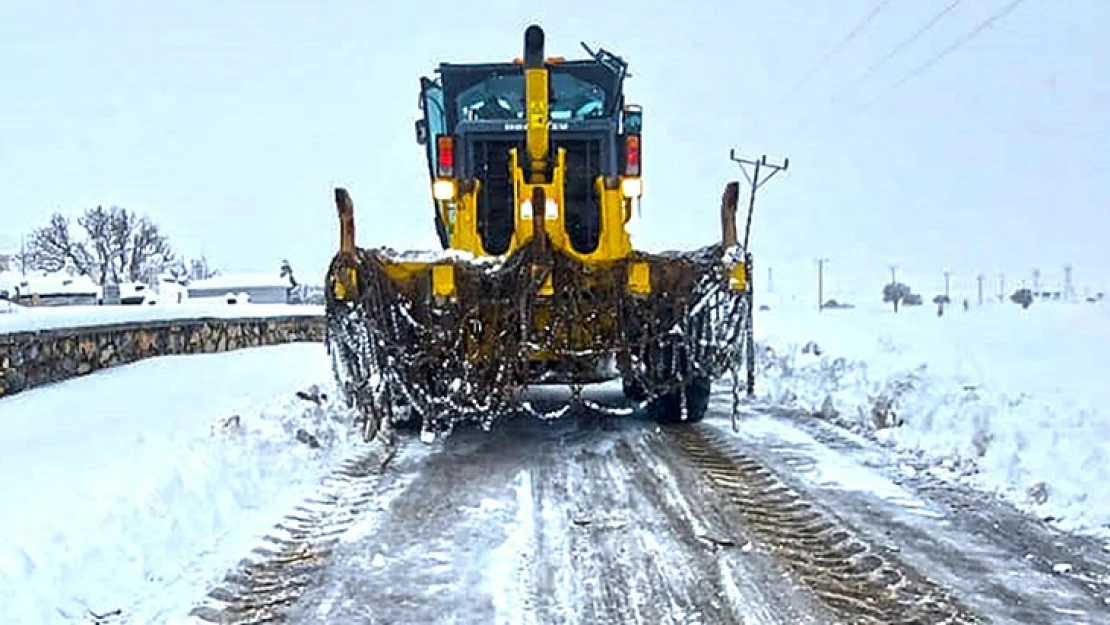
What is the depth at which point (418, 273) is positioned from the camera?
7.13m

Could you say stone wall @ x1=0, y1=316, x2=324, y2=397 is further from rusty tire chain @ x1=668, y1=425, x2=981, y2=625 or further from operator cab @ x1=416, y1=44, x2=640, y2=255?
rusty tire chain @ x1=668, y1=425, x2=981, y2=625

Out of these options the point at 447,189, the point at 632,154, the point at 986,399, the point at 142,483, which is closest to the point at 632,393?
the point at 632,154

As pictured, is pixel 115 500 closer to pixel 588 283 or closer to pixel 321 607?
pixel 321 607

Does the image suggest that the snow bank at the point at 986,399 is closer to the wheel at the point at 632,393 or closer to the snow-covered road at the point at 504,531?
the snow-covered road at the point at 504,531

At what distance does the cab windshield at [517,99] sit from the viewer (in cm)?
904

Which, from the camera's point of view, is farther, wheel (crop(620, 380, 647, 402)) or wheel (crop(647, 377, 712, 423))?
wheel (crop(620, 380, 647, 402))

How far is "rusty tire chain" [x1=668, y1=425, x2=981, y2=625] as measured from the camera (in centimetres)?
379

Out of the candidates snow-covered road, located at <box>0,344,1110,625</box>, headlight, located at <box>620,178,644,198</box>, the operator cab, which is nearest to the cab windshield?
the operator cab

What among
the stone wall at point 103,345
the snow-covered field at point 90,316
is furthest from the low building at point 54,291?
the snow-covered field at point 90,316

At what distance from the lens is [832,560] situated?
4.45 m

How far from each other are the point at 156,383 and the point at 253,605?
6.29m

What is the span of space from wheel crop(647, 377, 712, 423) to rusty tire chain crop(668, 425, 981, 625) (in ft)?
5.98

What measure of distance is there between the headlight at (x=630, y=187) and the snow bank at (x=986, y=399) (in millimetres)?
2485

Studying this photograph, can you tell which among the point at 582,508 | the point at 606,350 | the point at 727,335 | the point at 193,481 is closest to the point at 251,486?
the point at 193,481
